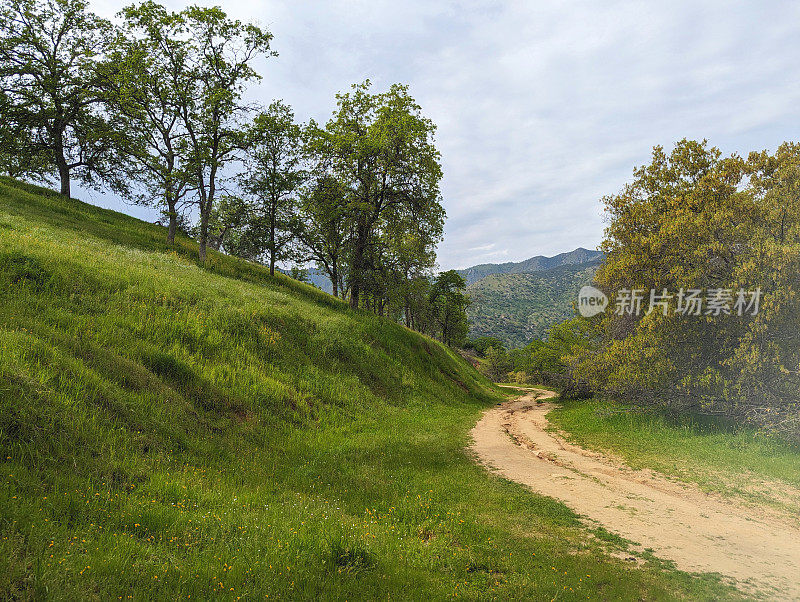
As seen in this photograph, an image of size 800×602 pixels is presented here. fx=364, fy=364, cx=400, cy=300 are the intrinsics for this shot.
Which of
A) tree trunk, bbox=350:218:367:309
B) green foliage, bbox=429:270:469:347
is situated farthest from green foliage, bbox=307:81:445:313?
green foliage, bbox=429:270:469:347

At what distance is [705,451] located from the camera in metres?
13.2

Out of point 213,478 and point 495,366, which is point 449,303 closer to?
point 495,366

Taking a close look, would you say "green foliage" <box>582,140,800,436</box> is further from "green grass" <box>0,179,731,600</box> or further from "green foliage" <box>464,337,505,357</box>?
"green foliage" <box>464,337,505,357</box>

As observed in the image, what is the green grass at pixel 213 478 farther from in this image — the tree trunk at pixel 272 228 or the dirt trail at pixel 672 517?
the tree trunk at pixel 272 228

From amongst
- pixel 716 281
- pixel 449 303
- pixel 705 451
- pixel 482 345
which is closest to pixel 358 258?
pixel 716 281

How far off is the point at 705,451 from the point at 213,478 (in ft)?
52.6

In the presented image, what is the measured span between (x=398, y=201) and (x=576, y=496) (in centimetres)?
2474

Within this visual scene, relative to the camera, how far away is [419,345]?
33.1 meters

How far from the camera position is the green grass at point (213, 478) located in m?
4.56

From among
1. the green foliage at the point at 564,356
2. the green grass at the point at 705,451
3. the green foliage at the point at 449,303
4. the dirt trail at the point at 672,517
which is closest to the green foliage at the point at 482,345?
the green foliage at the point at 564,356

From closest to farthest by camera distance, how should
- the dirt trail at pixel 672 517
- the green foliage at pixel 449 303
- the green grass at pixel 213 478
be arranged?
the green grass at pixel 213 478 → the dirt trail at pixel 672 517 → the green foliage at pixel 449 303

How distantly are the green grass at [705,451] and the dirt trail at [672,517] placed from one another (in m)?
0.95

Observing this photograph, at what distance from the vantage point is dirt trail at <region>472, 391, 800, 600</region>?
626 centimetres

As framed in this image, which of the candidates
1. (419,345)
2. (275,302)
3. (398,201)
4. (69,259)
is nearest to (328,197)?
(398,201)
